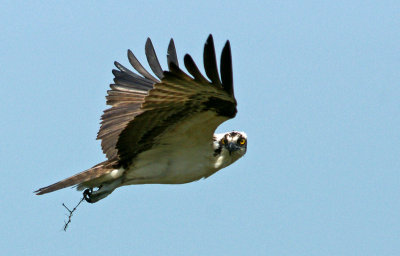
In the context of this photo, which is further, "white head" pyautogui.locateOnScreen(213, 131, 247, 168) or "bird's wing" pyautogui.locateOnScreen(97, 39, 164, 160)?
"bird's wing" pyautogui.locateOnScreen(97, 39, 164, 160)

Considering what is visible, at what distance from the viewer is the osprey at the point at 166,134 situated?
7.56 metres

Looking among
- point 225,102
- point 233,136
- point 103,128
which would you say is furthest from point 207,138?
point 103,128

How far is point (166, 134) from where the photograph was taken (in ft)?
28.0

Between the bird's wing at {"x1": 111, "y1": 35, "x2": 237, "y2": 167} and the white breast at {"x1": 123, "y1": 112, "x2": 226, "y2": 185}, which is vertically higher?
the bird's wing at {"x1": 111, "y1": 35, "x2": 237, "y2": 167}

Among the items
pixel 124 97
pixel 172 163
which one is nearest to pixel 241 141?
pixel 172 163

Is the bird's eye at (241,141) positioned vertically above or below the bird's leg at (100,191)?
above

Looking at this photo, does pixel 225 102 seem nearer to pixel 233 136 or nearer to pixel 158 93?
pixel 158 93

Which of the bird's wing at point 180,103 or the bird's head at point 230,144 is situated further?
→ the bird's head at point 230,144

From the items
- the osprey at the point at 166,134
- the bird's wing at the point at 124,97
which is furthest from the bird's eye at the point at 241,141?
the bird's wing at the point at 124,97

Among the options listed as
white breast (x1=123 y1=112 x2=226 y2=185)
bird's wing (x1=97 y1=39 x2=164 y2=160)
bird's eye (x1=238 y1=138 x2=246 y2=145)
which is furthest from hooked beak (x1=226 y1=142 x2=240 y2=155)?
bird's wing (x1=97 y1=39 x2=164 y2=160)

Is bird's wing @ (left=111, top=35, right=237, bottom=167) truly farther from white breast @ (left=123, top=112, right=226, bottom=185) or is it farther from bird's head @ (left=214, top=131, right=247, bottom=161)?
bird's head @ (left=214, top=131, right=247, bottom=161)

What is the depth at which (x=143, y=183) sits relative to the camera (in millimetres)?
8930

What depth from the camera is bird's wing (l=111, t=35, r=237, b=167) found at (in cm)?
720

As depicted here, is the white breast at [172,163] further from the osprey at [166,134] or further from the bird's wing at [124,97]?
the bird's wing at [124,97]
